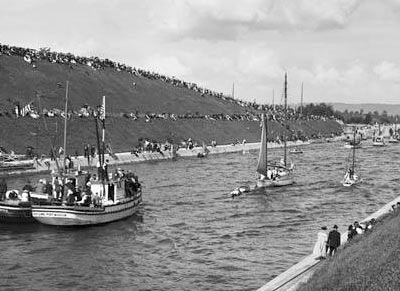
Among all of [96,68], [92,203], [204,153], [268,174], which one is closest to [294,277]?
[92,203]

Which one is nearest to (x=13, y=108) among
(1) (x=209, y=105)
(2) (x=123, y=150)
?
(2) (x=123, y=150)

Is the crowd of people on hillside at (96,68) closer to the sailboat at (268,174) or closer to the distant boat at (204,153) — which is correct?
the distant boat at (204,153)

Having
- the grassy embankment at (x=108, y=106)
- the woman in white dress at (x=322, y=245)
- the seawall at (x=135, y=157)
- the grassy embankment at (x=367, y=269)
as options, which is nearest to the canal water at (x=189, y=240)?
the woman in white dress at (x=322, y=245)

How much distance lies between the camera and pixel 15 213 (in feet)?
142

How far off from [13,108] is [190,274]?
2414 inches

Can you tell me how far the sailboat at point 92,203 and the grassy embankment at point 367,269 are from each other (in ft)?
71.1

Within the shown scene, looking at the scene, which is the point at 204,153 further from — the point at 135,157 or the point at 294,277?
the point at 294,277

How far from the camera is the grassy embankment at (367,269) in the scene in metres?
18.3

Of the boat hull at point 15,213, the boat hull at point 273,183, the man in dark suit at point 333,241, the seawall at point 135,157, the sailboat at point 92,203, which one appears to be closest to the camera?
the man in dark suit at point 333,241

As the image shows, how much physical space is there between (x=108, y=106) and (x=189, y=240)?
77.9 m

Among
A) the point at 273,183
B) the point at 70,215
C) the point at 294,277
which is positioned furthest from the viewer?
the point at 273,183

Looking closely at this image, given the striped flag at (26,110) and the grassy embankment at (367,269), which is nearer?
the grassy embankment at (367,269)

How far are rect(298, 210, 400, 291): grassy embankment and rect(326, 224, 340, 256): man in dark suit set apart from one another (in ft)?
8.88

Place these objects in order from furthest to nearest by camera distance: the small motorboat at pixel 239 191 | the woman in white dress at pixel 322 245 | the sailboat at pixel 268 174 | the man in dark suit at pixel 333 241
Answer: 1. the sailboat at pixel 268 174
2. the small motorboat at pixel 239 191
3. the woman in white dress at pixel 322 245
4. the man in dark suit at pixel 333 241
